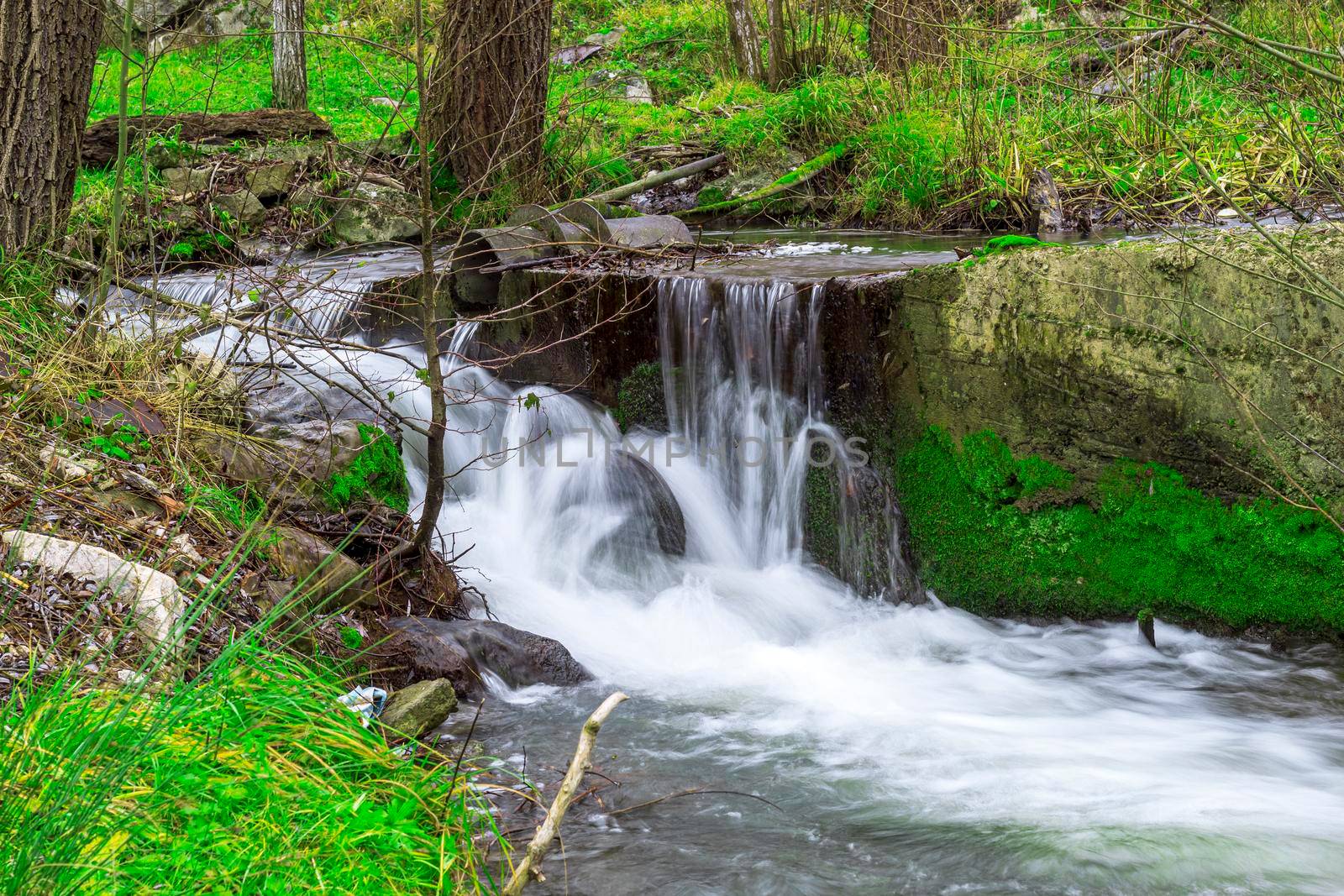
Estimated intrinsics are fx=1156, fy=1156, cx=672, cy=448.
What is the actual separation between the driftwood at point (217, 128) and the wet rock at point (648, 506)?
5.26m

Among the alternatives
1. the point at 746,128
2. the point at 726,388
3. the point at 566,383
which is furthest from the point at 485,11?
the point at 726,388

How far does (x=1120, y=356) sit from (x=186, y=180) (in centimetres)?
736

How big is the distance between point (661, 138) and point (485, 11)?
2921mm

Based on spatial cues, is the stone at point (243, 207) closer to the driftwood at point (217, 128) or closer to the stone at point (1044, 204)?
the driftwood at point (217, 128)

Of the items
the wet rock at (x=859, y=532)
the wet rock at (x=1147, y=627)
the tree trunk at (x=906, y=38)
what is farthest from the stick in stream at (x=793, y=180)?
the wet rock at (x=1147, y=627)

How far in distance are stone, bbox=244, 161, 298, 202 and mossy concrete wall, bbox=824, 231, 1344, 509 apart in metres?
5.70

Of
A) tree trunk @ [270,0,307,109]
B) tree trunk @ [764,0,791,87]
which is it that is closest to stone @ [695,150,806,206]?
tree trunk @ [764,0,791,87]

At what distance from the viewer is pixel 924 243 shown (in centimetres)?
781

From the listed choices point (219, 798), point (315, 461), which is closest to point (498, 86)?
point (315, 461)

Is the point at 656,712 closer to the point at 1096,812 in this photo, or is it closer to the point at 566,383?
the point at 1096,812

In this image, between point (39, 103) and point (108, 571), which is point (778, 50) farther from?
point (108, 571)

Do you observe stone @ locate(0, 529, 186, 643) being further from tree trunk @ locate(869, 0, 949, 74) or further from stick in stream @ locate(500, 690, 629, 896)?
tree trunk @ locate(869, 0, 949, 74)

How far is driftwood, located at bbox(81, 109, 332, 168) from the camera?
32.3 ft

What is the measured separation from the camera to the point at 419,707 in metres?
4.04
